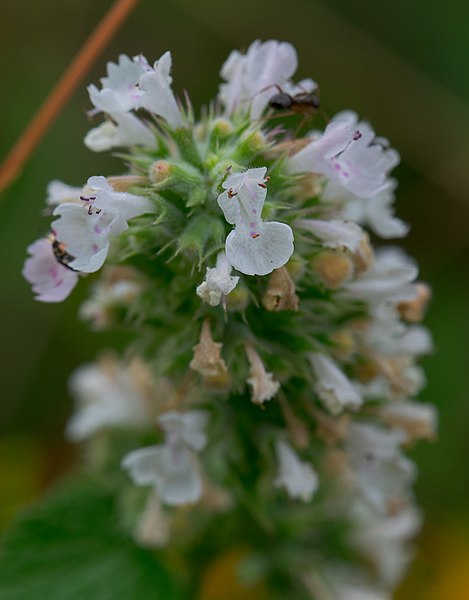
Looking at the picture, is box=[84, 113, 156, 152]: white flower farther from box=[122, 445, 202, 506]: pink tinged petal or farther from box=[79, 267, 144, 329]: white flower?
box=[122, 445, 202, 506]: pink tinged petal

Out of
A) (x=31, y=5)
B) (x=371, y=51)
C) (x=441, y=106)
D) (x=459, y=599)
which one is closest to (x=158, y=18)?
(x=31, y=5)

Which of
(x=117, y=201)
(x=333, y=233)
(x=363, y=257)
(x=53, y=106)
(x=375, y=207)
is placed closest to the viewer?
(x=117, y=201)

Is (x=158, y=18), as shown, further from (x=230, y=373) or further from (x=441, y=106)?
(x=230, y=373)

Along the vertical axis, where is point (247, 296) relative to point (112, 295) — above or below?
above

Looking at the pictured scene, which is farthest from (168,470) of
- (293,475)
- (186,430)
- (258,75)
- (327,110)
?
(327,110)

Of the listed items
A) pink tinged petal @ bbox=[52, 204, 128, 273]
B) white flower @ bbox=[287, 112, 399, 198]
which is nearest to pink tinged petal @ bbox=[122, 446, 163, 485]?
pink tinged petal @ bbox=[52, 204, 128, 273]

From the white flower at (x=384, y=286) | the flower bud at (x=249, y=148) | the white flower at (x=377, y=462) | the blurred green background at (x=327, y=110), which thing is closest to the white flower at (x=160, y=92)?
the flower bud at (x=249, y=148)

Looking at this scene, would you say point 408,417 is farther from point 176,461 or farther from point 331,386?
point 176,461
